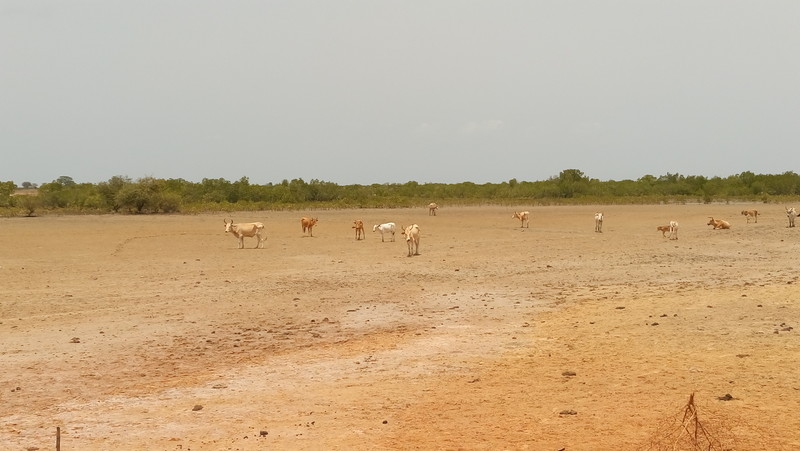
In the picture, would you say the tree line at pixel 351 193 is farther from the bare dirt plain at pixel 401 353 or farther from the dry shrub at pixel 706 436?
the dry shrub at pixel 706 436

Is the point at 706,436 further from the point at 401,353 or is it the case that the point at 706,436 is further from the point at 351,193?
the point at 351,193

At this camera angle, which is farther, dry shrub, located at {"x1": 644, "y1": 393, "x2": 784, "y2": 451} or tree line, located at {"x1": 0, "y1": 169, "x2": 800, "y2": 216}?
tree line, located at {"x1": 0, "y1": 169, "x2": 800, "y2": 216}

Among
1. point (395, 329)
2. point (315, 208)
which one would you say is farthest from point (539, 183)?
point (395, 329)

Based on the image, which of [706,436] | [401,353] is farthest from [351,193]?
[706,436]

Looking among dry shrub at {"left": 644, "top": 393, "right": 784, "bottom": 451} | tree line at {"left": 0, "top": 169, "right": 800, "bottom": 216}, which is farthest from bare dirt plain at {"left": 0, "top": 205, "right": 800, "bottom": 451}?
tree line at {"left": 0, "top": 169, "right": 800, "bottom": 216}

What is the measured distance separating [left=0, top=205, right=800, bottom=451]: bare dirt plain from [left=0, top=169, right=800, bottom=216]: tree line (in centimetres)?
4209

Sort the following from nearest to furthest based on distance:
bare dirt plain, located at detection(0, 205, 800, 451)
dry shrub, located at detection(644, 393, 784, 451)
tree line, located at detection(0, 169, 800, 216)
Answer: dry shrub, located at detection(644, 393, 784, 451) → bare dirt plain, located at detection(0, 205, 800, 451) → tree line, located at detection(0, 169, 800, 216)

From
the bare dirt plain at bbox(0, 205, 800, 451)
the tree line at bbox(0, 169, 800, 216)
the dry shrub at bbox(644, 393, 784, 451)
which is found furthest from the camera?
the tree line at bbox(0, 169, 800, 216)

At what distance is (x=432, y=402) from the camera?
27.5 feet

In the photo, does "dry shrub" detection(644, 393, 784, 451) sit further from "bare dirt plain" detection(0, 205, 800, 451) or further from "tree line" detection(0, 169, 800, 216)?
"tree line" detection(0, 169, 800, 216)

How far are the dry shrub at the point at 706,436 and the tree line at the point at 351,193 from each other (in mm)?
57672

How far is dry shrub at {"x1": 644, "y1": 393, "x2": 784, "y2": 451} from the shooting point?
6.65m

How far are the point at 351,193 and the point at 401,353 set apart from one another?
7547 cm

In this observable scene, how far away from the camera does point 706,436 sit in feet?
21.7
